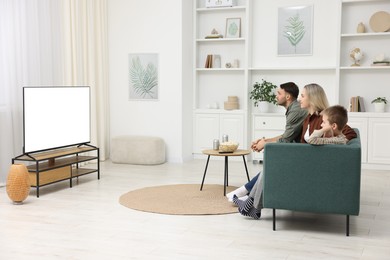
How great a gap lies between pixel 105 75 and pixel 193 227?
4718mm

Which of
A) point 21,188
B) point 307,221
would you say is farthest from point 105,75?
point 307,221

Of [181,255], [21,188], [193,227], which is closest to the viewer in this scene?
[181,255]

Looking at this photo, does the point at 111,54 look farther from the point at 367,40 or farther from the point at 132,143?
the point at 367,40

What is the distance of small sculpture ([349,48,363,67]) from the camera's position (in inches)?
311

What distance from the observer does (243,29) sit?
8.67 metres

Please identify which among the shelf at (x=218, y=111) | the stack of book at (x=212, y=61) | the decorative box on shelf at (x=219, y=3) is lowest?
the shelf at (x=218, y=111)

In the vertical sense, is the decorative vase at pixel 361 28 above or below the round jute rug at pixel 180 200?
above

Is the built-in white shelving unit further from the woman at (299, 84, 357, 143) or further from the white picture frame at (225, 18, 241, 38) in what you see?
the woman at (299, 84, 357, 143)

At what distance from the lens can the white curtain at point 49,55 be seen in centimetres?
648

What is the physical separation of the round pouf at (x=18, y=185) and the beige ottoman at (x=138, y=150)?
281 centimetres

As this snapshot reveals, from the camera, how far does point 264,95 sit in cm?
833

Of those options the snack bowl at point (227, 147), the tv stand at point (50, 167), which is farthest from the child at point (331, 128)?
the tv stand at point (50, 167)

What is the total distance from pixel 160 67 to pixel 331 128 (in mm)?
4625

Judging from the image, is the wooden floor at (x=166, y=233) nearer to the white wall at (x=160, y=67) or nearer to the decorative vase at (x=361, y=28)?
the white wall at (x=160, y=67)
